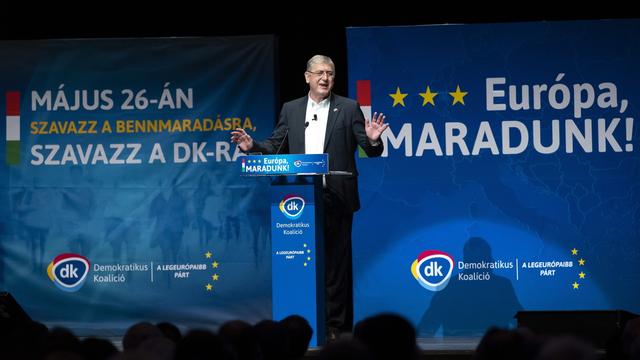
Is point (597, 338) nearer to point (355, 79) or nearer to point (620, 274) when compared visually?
point (620, 274)

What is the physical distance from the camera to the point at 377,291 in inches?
311

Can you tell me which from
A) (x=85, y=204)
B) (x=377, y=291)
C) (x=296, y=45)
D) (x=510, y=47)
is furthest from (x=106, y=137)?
(x=510, y=47)

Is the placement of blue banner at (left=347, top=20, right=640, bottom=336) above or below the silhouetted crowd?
above

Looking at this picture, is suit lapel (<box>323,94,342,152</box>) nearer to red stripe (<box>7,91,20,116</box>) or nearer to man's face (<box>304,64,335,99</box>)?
man's face (<box>304,64,335,99</box>)

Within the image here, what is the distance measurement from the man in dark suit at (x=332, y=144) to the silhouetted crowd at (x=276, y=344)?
2.18m

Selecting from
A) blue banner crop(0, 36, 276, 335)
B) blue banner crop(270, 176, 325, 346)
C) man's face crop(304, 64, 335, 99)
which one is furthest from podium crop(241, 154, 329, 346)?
blue banner crop(0, 36, 276, 335)

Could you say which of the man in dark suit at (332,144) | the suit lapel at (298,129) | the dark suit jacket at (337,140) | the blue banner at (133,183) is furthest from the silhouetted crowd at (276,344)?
the blue banner at (133,183)

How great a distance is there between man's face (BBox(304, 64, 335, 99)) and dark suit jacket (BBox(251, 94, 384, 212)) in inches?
4.1

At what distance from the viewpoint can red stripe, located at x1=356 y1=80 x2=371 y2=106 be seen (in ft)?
26.2

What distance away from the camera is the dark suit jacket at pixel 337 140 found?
6469 mm

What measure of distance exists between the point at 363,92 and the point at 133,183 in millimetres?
1899

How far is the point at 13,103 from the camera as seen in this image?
8.31 meters

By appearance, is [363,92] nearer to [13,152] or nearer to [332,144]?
[332,144]

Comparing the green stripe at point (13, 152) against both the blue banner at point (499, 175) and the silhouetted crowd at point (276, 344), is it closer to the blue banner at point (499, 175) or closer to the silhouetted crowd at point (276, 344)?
the blue banner at point (499, 175)
